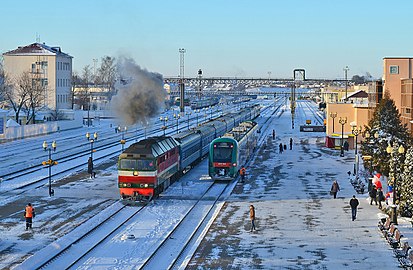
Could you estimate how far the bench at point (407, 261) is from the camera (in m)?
21.8

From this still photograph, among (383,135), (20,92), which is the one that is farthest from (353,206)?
(20,92)

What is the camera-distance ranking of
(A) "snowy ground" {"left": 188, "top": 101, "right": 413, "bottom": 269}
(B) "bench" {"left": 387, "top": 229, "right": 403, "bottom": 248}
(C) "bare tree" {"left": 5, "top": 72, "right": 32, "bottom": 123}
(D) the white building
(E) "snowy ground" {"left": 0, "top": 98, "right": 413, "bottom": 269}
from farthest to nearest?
(D) the white building
(C) "bare tree" {"left": 5, "top": 72, "right": 32, "bottom": 123}
(B) "bench" {"left": 387, "top": 229, "right": 403, "bottom": 248}
(E) "snowy ground" {"left": 0, "top": 98, "right": 413, "bottom": 269}
(A) "snowy ground" {"left": 188, "top": 101, "right": 413, "bottom": 269}

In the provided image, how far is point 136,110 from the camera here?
208ft

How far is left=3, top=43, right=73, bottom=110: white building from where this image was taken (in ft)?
354

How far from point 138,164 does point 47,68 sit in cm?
7828

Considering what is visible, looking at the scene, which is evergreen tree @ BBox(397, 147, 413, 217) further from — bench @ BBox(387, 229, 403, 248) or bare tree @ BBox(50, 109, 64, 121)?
bare tree @ BBox(50, 109, 64, 121)

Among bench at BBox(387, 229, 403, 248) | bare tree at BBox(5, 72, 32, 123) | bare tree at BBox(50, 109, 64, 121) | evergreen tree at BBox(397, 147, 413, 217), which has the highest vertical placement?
bare tree at BBox(5, 72, 32, 123)

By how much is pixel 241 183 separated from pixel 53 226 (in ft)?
54.2

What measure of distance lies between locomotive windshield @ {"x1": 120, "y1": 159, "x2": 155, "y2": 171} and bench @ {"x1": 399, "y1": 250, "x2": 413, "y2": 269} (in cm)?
1539

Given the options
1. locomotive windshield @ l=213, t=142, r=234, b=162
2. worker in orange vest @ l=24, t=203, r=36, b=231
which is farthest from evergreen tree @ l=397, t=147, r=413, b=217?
worker in orange vest @ l=24, t=203, r=36, b=231

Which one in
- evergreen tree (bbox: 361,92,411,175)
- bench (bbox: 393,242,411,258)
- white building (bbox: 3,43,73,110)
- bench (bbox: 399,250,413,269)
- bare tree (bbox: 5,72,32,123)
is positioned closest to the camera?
bench (bbox: 399,250,413,269)

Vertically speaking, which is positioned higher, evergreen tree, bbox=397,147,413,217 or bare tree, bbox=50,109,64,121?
bare tree, bbox=50,109,64,121

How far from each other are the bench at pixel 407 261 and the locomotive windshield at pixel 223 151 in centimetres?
2060

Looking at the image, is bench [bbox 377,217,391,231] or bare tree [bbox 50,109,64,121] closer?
bench [bbox 377,217,391,231]
